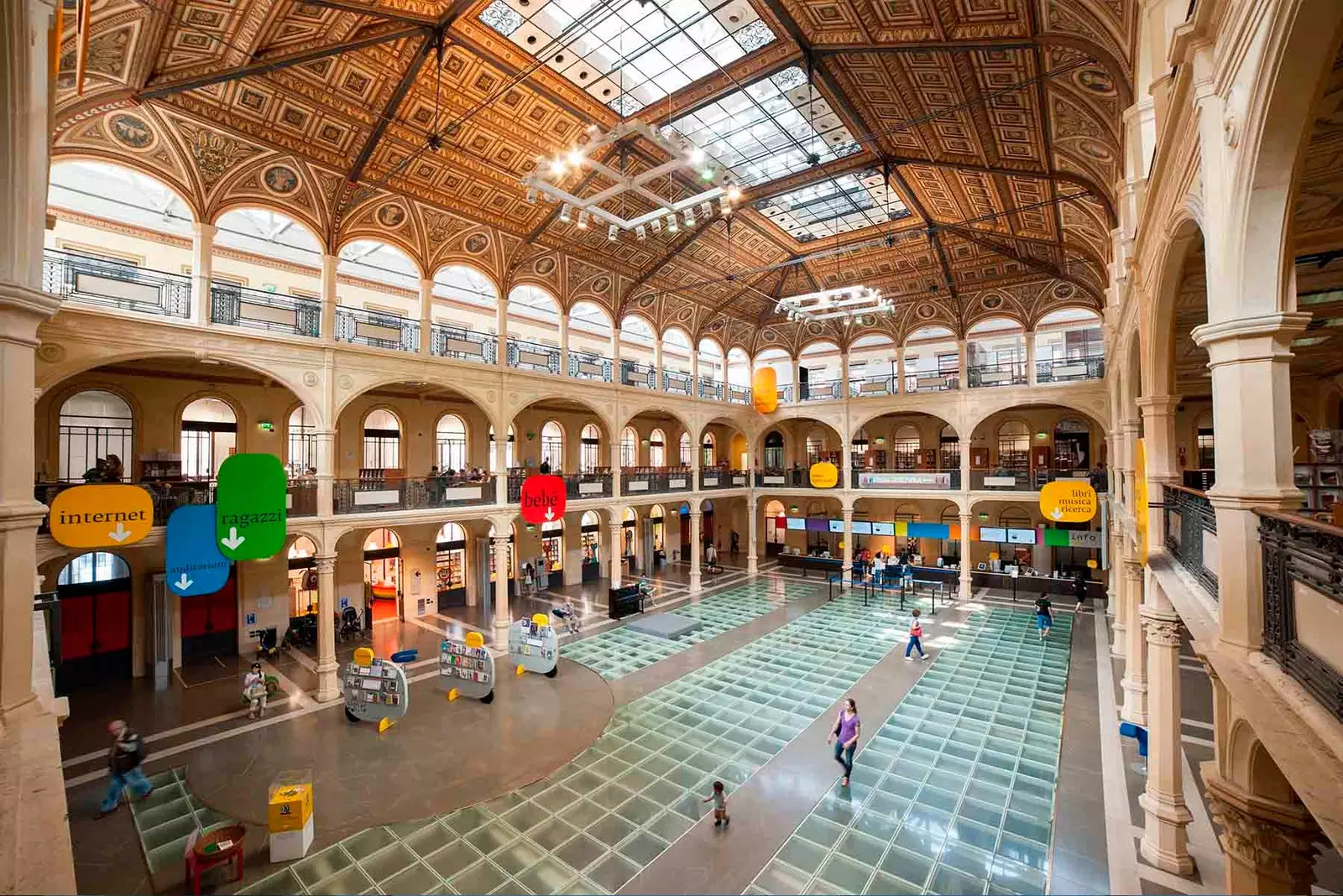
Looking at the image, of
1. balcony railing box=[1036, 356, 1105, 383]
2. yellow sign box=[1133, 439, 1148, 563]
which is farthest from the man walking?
balcony railing box=[1036, 356, 1105, 383]

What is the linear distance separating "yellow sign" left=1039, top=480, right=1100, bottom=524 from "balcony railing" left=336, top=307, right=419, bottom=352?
1757cm

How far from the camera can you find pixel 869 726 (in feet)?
36.3

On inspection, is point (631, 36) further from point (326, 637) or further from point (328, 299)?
point (326, 637)

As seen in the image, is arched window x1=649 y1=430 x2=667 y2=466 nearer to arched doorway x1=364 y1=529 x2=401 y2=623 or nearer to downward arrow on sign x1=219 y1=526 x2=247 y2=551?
arched doorway x1=364 y1=529 x2=401 y2=623

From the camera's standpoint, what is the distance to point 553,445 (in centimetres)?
2336

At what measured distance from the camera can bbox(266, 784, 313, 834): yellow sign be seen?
7395mm

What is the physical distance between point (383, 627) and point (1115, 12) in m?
21.0

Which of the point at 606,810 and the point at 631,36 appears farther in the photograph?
the point at 631,36

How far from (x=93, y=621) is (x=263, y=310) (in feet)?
27.7

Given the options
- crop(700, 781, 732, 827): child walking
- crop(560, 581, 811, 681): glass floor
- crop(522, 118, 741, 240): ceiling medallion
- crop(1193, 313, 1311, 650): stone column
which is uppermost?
crop(522, 118, 741, 240): ceiling medallion

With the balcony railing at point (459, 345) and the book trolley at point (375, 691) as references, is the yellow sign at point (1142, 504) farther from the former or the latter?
the balcony railing at point (459, 345)

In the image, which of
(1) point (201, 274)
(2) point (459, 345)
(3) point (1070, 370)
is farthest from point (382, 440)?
(3) point (1070, 370)

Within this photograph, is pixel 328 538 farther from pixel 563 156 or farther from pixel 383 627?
pixel 563 156

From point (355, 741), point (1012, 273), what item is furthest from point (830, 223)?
point (355, 741)
